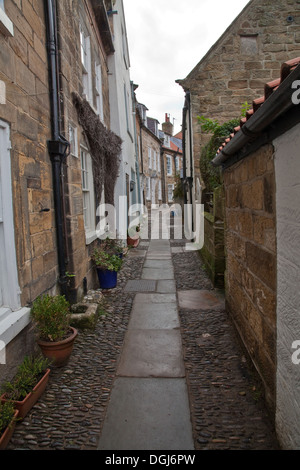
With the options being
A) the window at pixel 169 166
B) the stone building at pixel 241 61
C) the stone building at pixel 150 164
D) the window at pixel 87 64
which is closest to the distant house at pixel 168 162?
the window at pixel 169 166

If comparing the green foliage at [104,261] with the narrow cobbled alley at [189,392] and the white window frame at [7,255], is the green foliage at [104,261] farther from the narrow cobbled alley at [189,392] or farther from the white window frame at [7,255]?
the white window frame at [7,255]

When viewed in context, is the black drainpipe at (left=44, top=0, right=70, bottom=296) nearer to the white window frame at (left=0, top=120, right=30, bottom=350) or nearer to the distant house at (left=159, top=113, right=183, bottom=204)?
the white window frame at (left=0, top=120, right=30, bottom=350)

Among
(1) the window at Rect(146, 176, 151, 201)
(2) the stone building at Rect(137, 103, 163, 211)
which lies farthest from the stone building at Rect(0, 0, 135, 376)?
(1) the window at Rect(146, 176, 151, 201)

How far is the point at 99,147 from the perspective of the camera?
22.1 ft

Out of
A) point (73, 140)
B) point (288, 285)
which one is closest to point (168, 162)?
point (73, 140)

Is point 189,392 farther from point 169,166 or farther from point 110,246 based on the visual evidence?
point 169,166

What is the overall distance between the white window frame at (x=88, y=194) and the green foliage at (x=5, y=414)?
12.8 feet

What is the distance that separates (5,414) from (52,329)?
1078 millimetres

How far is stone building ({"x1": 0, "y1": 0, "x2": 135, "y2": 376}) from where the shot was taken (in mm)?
2920

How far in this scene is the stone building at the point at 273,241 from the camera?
1955 millimetres

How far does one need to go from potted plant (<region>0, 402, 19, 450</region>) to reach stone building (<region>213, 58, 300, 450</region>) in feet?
6.24

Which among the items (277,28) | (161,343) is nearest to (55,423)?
(161,343)

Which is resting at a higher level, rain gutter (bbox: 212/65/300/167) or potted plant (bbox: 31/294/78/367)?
rain gutter (bbox: 212/65/300/167)

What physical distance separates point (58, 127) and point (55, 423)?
3455mm
